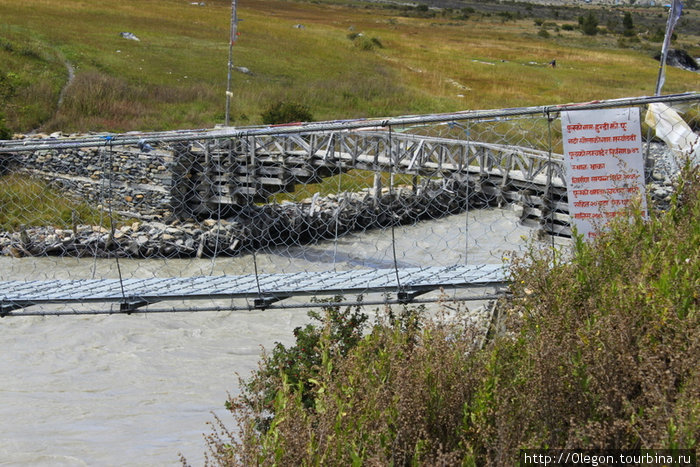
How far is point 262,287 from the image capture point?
7320 mm

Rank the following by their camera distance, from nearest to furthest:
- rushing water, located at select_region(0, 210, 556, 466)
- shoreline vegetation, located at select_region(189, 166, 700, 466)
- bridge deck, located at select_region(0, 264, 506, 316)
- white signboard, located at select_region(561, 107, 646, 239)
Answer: shoreline vegetation, located at select_region(189, 166, 700, 466) → white signboard, located at select_region(561, 107, 646, 239) → bridge deck, located at select_region(0, 264, 506, 316) → rushing water, located at select_region(0, 210, 556, 466)

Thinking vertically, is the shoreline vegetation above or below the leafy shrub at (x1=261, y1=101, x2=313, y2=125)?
above

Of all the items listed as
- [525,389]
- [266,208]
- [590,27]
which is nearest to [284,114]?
[266,208]

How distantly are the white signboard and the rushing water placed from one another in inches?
137

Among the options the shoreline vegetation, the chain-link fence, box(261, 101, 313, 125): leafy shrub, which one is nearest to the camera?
the shoreline vegetation

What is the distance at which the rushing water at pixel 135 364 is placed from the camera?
10.9m

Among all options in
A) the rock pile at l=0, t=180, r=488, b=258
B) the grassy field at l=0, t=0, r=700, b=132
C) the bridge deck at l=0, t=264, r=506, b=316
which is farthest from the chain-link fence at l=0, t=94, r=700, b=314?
the bridge deck at l=0, t=264, r=506, b=316

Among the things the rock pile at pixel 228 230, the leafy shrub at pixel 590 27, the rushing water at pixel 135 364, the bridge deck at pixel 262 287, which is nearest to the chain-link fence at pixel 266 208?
the rock pile at pixel 228 230

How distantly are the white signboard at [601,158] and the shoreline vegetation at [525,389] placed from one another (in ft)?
3.23

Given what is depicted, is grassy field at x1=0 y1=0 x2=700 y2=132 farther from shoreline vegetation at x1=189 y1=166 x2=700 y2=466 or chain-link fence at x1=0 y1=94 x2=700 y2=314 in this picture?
shoreline vegetation at x1=189 y1=166 x2=700 y2=466

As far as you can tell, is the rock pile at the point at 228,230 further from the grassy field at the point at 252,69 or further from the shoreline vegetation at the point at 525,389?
the shoreline vegetation at the point at 525,389

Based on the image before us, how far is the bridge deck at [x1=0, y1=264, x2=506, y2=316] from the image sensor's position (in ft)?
22.8

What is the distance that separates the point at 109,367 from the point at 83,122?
16.2 m

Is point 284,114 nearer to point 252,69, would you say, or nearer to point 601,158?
point 252,69
